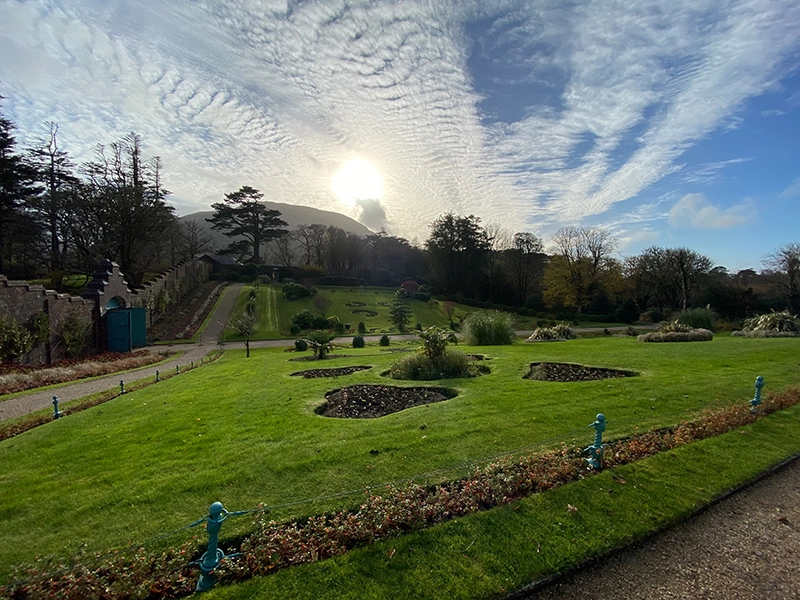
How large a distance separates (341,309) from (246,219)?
84.7 ft

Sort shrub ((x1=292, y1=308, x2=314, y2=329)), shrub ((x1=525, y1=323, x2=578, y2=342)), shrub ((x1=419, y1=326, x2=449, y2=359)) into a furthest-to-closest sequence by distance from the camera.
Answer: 1. shrub ((x1=292, y1=308, x2=314, y2=329))
2. shrub ((x1=525, y1=323, x2=578, y2=342))
3. shrub ((x1=419, y1=326, x2=449, y2=359))

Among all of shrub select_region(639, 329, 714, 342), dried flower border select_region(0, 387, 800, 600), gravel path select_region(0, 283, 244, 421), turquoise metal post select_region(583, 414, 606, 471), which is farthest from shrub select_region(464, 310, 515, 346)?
turquoise metal post select_region(583, 414, 606, 471)

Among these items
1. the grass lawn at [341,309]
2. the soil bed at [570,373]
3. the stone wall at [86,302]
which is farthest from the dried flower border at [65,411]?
the grass lawn at [341,309]

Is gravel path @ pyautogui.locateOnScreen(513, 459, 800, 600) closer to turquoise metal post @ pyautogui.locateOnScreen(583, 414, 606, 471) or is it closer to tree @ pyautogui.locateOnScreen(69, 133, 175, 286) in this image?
turquoise metal post @ pyautogui.locateOnScreen(583, 414, 606, 471)

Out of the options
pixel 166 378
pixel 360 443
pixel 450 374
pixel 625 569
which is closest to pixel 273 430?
pixel 360 443

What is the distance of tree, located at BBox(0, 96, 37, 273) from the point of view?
2589cm

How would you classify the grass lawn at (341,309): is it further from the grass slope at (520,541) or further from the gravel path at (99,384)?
the grass slope at (520,541)

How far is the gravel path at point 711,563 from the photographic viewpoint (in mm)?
2822

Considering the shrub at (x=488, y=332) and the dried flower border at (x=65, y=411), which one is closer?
the dried flower border at (x=65, y=411)

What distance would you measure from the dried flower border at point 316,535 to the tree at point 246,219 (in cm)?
5280

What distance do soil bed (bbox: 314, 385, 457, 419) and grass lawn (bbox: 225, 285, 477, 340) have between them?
1946 centimetres

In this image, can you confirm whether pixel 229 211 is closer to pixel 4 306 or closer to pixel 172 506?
pixel 4 306

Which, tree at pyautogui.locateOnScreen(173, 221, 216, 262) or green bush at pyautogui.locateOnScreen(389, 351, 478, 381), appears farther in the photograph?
tree at pyautogui.locateOnScreen(173, 221, 216, 262)

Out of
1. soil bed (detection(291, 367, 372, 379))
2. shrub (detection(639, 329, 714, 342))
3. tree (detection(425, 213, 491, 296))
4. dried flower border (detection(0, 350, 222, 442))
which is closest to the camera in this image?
dried flower border (detection(0, 350, 222, 442))
